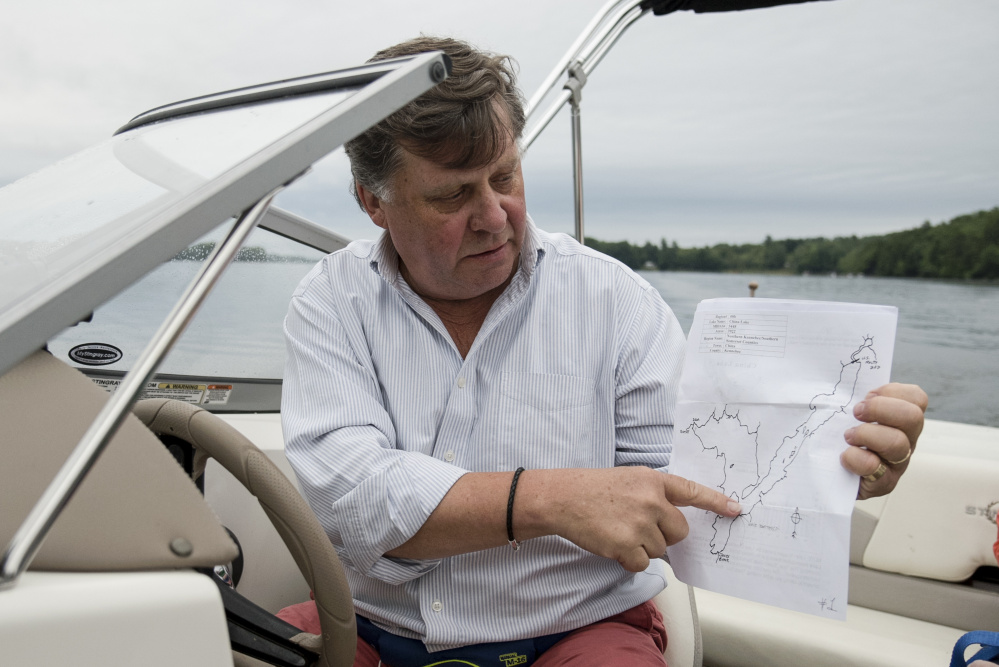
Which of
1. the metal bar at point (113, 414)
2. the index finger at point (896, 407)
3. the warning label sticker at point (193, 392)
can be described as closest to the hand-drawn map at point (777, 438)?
the index finger at point (896, 407)

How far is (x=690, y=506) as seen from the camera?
3.28 ft

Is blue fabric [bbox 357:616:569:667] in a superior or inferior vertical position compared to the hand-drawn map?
inferior

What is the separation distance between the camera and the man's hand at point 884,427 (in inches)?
35.3

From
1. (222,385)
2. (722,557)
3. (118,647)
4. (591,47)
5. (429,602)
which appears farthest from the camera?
(591,47)

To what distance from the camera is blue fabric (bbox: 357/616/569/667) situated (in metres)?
1.21

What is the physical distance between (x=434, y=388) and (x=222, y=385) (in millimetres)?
1111

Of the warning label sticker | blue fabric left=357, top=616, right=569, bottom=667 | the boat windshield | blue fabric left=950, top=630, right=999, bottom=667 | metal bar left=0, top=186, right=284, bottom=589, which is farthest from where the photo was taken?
the warning label sticker

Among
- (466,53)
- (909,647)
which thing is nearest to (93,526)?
(466,53)

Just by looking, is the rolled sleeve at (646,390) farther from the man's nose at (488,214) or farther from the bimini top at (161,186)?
the bimini top at (161,186)

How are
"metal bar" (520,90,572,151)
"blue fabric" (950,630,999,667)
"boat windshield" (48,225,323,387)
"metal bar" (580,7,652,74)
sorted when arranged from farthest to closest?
"metal bar" (580,7,652,74) < "metal bar" (520,90,572,151) < "boat windshield" (48,225,323,387) < "blue fabric" (950,630,999,667)

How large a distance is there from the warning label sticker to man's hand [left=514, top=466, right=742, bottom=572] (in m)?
1.30

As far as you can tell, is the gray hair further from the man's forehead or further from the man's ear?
the man's ear

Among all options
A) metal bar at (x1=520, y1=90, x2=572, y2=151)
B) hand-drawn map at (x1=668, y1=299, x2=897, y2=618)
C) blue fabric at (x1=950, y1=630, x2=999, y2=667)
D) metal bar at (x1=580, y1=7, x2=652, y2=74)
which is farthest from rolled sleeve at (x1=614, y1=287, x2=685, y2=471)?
metal bar at (x1=580, y1=7, x2=652, y2=74)

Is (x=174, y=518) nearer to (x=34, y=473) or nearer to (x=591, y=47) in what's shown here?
(x=34, y=473)
